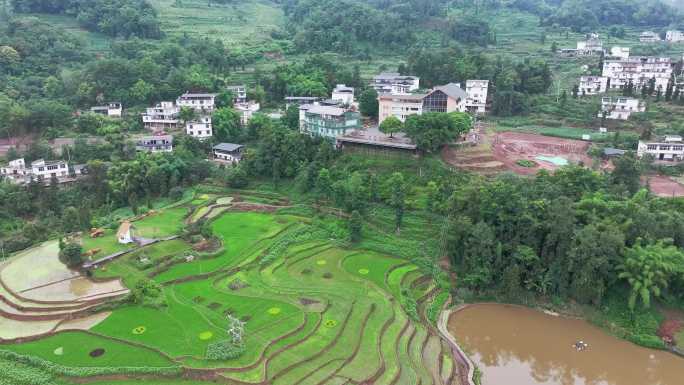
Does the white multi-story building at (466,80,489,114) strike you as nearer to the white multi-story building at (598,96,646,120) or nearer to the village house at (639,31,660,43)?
the white multi-story building at (598,96,646,120)

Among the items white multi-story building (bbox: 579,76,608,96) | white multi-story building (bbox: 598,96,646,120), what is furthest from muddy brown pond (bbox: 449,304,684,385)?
white multi-story building (bbox: 579,76,608,96)

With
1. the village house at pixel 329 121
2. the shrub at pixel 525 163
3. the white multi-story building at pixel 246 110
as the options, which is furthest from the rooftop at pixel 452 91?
the white multi-story building at pixel 246 110

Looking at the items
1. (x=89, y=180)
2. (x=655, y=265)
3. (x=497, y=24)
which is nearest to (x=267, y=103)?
(x=89, y=180)

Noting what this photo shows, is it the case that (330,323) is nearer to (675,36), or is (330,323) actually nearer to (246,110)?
(246,110)

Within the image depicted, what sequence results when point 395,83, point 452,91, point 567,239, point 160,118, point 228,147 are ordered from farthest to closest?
1. point 395,83
2. point 160,118
3. point 228,147
4. point 452,91
5. point 567,239

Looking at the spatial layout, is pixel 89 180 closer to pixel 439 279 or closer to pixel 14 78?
pixel 14 78

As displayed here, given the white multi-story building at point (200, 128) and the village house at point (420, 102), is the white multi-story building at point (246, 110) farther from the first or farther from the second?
the village house at point (420, 102)

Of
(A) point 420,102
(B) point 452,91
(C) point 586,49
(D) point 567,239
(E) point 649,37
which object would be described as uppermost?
(E) point 649,37

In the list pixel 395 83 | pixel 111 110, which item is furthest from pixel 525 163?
pixel 111 110
